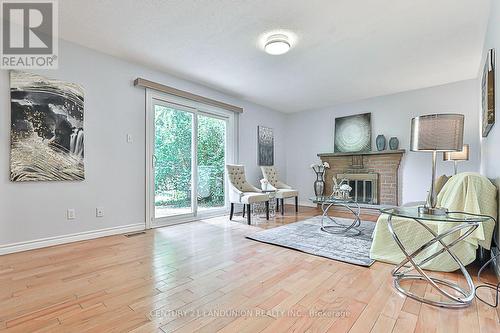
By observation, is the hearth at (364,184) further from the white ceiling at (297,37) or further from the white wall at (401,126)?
the white ceiling at (297,37)

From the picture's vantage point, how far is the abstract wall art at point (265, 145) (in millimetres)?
5781

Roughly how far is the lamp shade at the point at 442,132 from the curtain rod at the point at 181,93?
3.39 meters

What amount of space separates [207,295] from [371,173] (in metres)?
4.51

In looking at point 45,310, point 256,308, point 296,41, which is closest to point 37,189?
point 45,310

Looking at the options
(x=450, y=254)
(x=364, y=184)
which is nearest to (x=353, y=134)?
(x=364, y=184)

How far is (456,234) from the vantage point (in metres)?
2.12

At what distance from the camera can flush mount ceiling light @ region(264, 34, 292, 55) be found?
2793 mm

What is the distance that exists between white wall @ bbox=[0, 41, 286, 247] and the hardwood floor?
0.37 metres

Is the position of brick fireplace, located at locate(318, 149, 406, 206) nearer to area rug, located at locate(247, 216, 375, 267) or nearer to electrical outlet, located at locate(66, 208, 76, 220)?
area rug, located at locate(247, 216, 375, 267)

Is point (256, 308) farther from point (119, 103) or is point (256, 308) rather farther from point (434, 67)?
point (434, 67)

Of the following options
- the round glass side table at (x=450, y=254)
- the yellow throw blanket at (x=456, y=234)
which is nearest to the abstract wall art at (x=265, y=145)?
the yellow throw blanket at (x=456, y=234)

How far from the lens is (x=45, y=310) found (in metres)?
1.53

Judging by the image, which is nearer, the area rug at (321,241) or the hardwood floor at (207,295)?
the hardwood floor at (207,295)

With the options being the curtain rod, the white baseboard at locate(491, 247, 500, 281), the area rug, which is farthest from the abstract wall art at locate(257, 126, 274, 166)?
the white baseboard at locate(491, 247, 500, 281)
